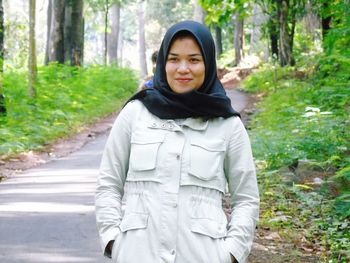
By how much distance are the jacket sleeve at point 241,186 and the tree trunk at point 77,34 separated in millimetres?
23675

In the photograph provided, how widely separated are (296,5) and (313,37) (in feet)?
15.0

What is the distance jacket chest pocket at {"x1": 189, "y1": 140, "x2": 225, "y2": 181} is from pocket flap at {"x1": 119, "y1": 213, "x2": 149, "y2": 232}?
0.29 metres

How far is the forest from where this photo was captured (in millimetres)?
7668

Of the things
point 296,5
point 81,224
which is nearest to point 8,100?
point 81,224

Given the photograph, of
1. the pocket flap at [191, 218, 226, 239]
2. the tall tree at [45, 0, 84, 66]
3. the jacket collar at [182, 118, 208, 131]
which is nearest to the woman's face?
the jacket collar at [182, 118, 208, 131]

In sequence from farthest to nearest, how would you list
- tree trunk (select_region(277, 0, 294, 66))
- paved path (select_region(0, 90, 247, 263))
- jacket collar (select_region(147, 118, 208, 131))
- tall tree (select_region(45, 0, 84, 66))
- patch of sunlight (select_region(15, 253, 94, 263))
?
tall tree (select_region(45, 0, 84, 66))
tree trunk (select_region(277, 0, 294, 66))
paved path (select_region(0, 90, 247, 263))
patch of sunlight (select_region(15, 253, 94, 263))
jacket collar (select_region(147, 118, 208, 131))

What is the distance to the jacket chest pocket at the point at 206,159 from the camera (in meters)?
2.89

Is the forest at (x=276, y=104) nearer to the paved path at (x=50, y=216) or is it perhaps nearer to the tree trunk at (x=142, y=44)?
the paved path at (x=50, y=216)

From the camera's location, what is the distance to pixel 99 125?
19.4m

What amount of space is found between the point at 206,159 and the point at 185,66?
1.47 ft

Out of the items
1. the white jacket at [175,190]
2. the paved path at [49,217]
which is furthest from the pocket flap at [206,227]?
the paved path at [49,217]

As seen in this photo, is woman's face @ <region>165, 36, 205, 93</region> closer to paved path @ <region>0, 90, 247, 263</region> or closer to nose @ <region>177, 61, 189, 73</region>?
nose @ <region>177, 61, 189, 73</region>

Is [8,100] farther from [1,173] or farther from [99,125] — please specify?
[1,173]

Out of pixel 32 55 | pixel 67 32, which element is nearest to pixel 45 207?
pixel 32 55
